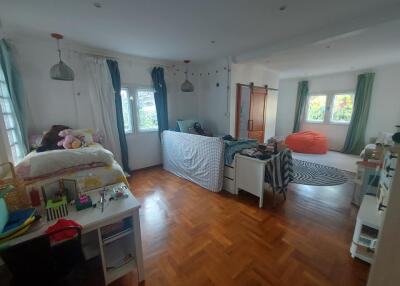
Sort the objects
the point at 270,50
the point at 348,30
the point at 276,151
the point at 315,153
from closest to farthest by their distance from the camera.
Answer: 1. the point at 348,30
2. the point at 276,151
3. the point at 270,50
4. the point at 315,153

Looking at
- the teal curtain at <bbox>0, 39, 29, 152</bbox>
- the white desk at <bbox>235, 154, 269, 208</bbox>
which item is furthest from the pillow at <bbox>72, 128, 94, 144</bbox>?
the white desk at <bbox>235, 154, 269, 208</bbox>

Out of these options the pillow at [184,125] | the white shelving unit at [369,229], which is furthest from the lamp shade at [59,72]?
the white shelving unit at [369,229]

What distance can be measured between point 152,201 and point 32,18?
9.15 feet

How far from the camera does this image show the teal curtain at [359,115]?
16.3 feet

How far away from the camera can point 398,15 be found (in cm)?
189

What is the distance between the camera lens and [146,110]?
13.4 ft

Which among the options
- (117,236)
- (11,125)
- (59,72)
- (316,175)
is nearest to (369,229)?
(316,175)

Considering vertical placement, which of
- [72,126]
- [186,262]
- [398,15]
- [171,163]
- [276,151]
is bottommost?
[186,262]

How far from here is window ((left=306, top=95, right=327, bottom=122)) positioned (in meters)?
6.03

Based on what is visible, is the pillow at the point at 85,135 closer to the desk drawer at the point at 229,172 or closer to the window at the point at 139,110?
the window at the point at 139,110

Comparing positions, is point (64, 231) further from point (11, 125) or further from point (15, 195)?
point (11, 125)

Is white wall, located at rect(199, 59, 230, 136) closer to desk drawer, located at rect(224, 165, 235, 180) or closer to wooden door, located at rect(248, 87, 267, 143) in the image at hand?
wooden door, located at rect(248, 87, 267, 143)

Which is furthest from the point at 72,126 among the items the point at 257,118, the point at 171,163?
the point at 257,118

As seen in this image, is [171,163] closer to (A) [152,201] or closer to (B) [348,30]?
Answer: (A) [152,201]
